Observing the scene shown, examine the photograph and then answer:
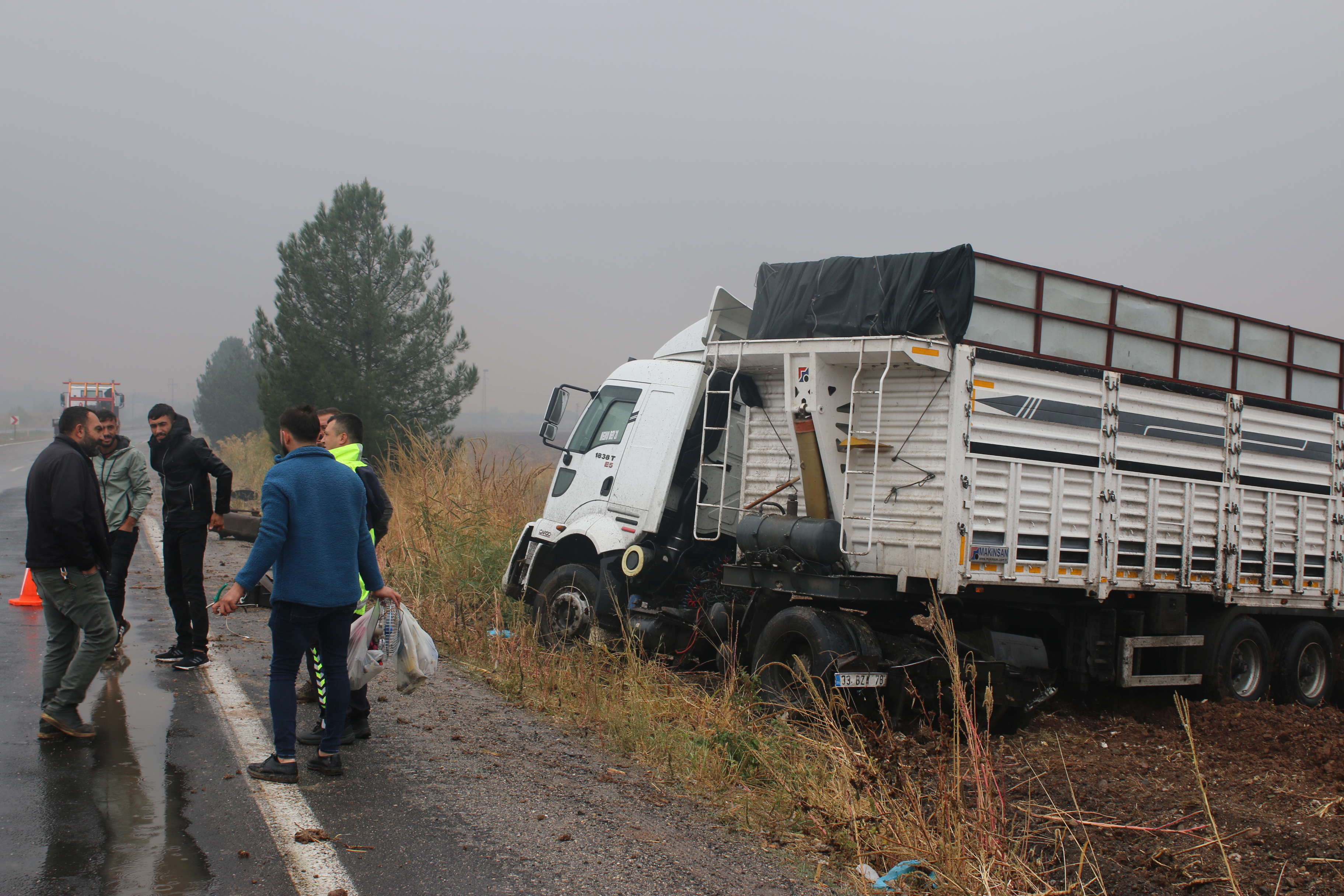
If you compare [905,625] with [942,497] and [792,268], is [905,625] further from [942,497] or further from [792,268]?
[792,268]

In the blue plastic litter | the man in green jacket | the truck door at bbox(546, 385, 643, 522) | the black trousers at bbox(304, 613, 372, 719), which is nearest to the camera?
the blue plastic litter

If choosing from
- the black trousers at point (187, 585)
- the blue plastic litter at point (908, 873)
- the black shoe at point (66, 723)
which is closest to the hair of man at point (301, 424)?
the black shoe at point (66, 723)

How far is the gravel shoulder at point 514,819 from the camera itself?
3750mm

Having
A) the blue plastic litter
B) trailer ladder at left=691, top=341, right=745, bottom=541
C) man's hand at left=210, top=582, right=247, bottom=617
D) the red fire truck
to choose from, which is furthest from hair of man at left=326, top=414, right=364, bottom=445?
the red fire truck

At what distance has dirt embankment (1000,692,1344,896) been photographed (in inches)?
168

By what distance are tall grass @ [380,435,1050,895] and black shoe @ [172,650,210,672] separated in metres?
1.91

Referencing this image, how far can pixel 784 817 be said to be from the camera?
4617mm

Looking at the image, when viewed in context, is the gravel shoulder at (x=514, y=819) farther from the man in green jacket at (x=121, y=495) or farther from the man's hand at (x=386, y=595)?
the man in green jacket at (x=121, y=495)

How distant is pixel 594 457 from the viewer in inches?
371

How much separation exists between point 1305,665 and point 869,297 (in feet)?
19.0

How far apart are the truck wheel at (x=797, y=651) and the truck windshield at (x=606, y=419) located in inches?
106

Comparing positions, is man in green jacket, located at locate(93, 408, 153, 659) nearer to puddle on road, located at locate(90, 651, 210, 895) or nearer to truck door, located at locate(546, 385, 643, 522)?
puddle on road, located at locate(90, 651, 210, 895)

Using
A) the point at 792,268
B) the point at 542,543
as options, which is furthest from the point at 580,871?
the point at 542,543

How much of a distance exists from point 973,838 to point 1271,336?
22.1 ft
